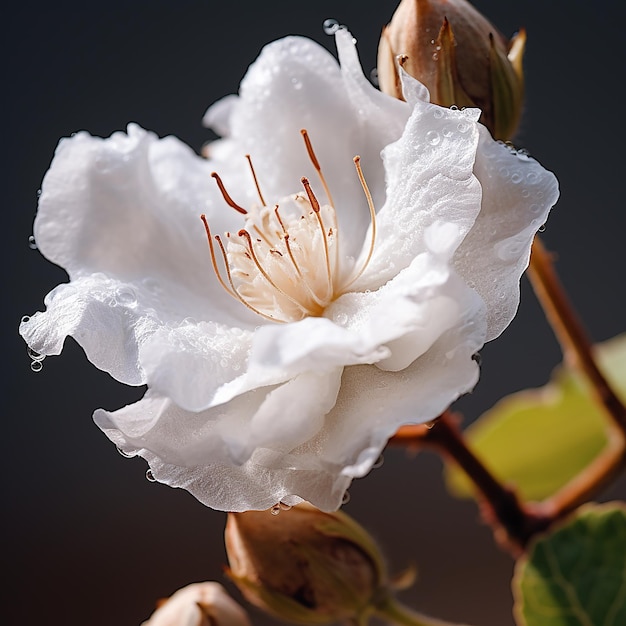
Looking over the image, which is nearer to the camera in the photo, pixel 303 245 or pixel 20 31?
pixel 303 245

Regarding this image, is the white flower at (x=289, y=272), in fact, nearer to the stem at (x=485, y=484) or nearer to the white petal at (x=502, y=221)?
the white petal at (x=502, y=221)

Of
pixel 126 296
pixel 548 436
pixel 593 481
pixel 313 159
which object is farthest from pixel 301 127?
pixel 548 436

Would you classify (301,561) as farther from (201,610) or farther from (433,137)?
(433,137)

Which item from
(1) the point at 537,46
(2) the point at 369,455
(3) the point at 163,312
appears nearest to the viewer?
(2) the point at 369,455

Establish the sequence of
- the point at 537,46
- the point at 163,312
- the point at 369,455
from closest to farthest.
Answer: the point at 369,455 < the point at 163,312 < the point at 537,46

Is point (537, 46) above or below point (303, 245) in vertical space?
below

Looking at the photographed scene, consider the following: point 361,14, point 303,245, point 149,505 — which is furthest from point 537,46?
point 303,245

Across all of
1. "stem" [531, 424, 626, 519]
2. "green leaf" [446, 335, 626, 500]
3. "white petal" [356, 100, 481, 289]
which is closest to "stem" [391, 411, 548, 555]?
"stem" [531, 424, 626, 519]

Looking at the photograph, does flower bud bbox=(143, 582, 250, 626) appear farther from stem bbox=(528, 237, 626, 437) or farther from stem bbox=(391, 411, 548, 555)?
stem bbox=(528, 237, 626, 437)

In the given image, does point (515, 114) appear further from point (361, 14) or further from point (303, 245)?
point (361, 14)
